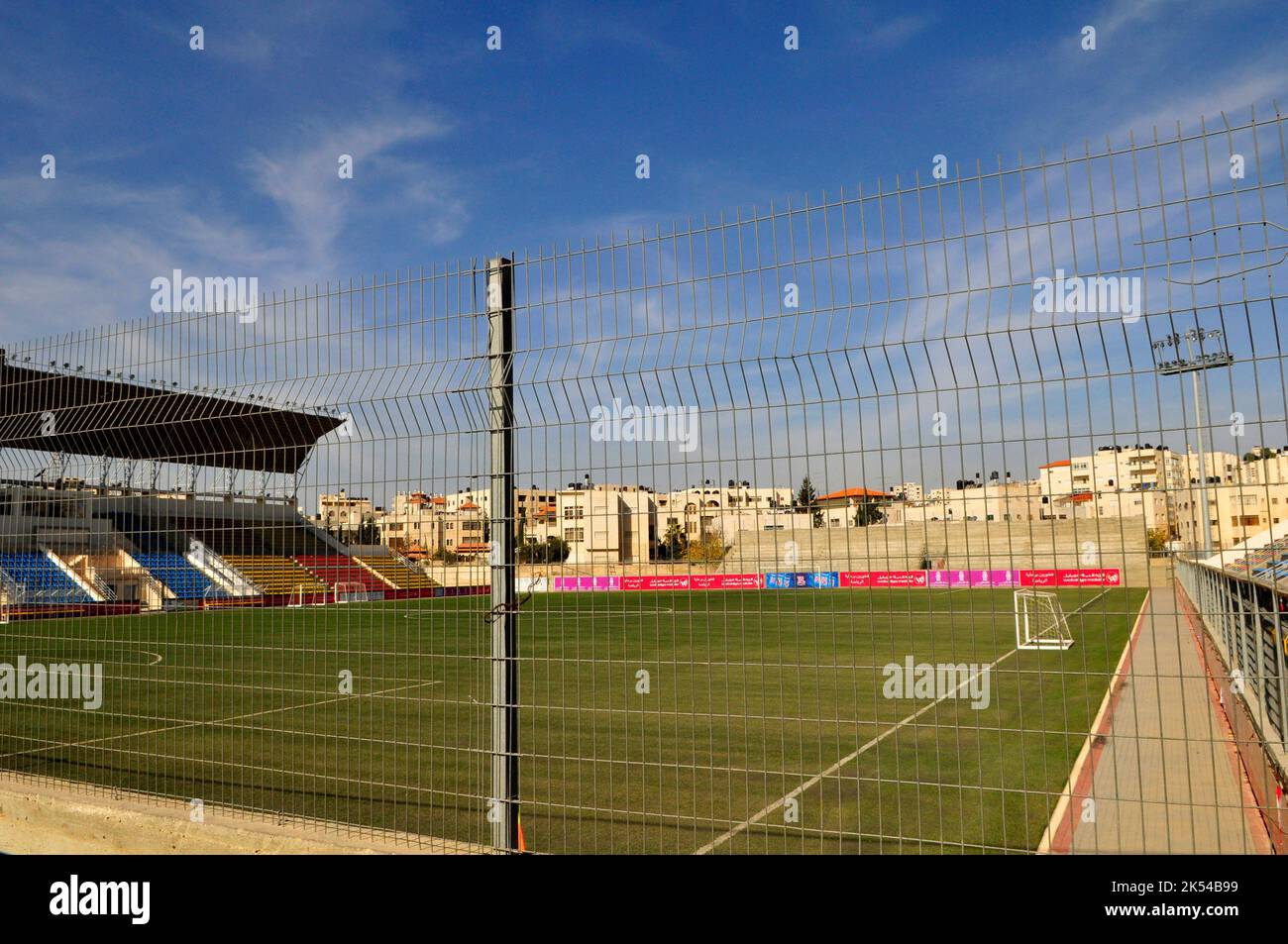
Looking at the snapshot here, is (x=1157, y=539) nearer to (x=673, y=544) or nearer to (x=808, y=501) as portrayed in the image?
(x=808, y=501)

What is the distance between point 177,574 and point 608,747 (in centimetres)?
430

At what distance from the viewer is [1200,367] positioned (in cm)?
347

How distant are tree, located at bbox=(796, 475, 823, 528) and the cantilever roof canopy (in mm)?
3151

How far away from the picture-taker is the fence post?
494 cm

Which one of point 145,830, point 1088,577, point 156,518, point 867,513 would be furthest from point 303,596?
point 1088,577

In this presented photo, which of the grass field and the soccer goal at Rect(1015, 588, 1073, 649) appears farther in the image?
the soccer goal at Rect(1015, 588, 1073, 649)

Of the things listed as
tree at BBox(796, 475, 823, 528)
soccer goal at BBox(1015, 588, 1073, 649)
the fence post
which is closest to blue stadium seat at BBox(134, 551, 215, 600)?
the fence post

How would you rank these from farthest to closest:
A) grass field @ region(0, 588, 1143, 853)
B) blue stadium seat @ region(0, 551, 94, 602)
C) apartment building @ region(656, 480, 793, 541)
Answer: blue stadium seat @ region(0, 551, 94, 602), grass field @ region(0, 588, 1143, 853), apartment building @ region(656, 480, 793, 541)

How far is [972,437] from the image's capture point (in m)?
3.85

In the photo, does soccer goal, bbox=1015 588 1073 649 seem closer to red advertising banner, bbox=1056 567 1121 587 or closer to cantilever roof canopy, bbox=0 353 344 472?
red advertising banner, bbox=1056 567 1121 587

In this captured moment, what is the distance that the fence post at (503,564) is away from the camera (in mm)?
4938

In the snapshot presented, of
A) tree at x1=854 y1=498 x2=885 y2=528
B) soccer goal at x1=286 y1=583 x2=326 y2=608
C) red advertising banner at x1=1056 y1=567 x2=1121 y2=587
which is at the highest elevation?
tree at x1=854 y1=498 x2=885 y2=528
